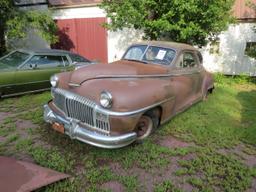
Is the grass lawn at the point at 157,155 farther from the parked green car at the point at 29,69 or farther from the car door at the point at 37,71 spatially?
the car door at the point at 37,71

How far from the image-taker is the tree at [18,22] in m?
9.95

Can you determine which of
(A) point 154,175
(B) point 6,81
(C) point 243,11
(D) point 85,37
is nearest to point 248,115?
(A) point 154,175

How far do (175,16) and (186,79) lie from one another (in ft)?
12.9

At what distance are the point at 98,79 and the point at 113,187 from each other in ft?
5.73

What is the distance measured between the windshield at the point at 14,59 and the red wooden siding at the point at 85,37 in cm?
631

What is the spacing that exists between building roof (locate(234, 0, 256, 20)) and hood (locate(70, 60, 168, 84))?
8.03 m

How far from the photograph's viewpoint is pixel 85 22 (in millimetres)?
13164

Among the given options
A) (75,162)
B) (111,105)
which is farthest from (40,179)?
(111,105)

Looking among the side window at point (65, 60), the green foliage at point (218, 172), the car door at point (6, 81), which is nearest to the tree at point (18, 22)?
the side window at point (65, 60)

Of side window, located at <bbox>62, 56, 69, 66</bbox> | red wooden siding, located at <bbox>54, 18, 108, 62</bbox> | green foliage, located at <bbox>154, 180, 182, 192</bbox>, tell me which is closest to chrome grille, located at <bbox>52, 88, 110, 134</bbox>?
green foliage, located at <bbox>154, 180, 182, 192</bbox>

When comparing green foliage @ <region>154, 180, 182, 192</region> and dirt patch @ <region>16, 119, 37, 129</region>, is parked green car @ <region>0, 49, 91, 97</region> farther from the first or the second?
green foliage @ <region>154, 180, 182, 192</region>

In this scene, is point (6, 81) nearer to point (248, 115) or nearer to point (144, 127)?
point (144, 127)

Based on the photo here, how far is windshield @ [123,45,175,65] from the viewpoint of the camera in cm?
525

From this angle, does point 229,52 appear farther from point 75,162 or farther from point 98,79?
point 75,162
